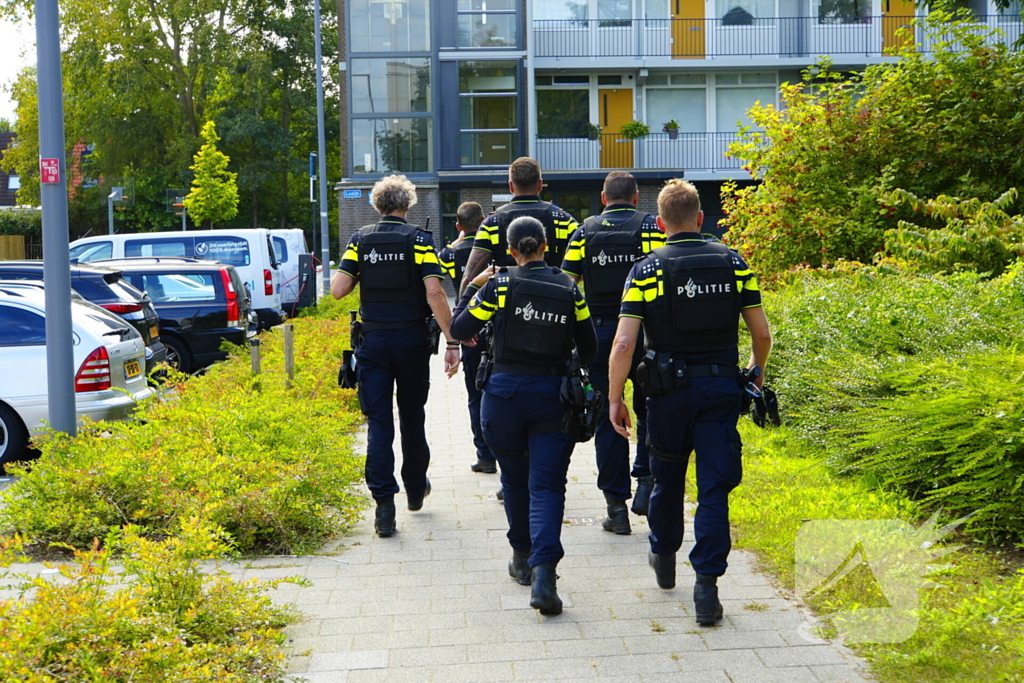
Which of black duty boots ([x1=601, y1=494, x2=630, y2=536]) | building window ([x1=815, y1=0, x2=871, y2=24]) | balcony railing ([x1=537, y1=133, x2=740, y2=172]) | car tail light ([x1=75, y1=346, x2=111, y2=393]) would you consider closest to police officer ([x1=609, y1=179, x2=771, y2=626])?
black duty boots ([x1=601, y1=494, x2=630, y2=536])

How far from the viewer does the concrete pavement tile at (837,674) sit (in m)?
4.06

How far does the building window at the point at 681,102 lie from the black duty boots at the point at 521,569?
28.2m

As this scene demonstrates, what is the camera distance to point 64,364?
7.18 metres

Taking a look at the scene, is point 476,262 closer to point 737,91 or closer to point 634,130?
point 634,130

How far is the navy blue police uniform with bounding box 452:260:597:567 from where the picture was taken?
200 inches

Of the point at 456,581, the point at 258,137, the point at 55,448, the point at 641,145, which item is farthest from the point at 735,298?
the point at 258,137

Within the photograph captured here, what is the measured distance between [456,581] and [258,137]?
46566 millimetres

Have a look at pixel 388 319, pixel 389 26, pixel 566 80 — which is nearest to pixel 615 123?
pixel 566 80

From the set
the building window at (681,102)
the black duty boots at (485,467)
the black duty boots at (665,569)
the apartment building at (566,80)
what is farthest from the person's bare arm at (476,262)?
the building window at (681,102)

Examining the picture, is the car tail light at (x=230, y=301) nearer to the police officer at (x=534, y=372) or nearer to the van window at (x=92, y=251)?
the van window at (x=92, y=251)

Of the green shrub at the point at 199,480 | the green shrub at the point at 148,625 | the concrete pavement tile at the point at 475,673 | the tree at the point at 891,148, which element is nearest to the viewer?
the green shrub at the point at 148,625

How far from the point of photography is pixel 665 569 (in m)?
5.22

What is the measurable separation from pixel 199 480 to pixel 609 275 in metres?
2.61

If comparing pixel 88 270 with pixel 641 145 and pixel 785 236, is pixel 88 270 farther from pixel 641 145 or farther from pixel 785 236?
pixel 641 145
